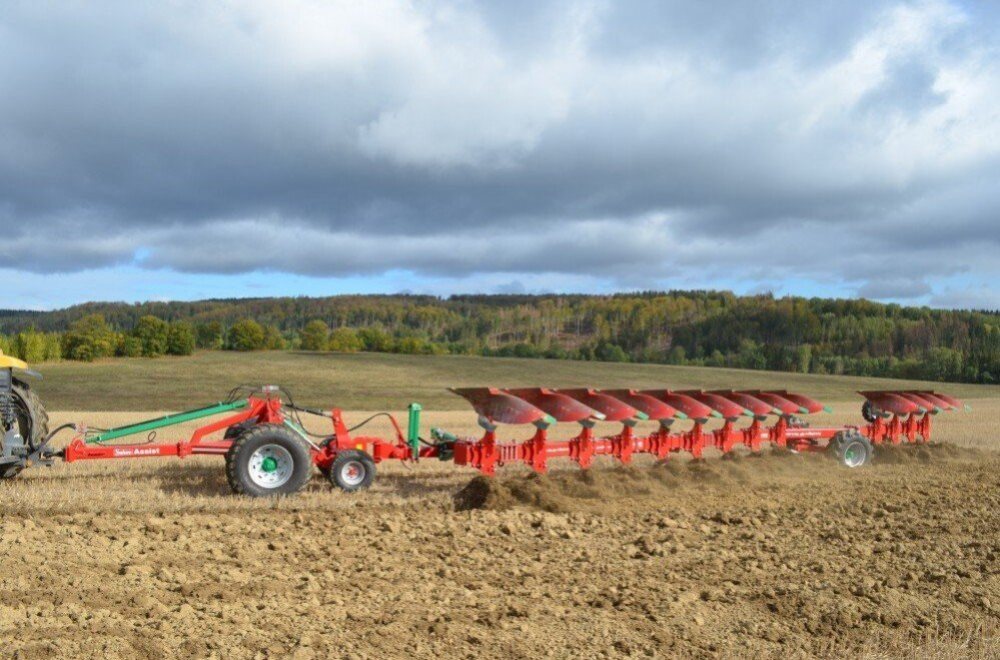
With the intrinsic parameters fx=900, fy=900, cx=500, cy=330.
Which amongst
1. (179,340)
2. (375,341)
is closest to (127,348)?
(179,340)


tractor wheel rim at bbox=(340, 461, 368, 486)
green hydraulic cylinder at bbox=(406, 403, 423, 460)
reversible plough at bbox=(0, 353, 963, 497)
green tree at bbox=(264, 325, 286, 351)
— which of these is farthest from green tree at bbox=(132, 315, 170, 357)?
tractor wheel rim at bbox=(340, 461, 368, 486)

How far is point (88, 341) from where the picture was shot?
4969cm

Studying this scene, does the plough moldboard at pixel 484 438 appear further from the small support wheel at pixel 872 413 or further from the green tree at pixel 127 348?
the green tree at pixel 127 348

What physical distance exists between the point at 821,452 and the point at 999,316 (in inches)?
2875

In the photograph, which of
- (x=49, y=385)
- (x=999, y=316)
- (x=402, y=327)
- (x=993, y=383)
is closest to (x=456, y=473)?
(x=49, y=385)

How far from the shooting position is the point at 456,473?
41.0ft

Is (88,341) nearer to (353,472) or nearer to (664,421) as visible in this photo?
(353,472)

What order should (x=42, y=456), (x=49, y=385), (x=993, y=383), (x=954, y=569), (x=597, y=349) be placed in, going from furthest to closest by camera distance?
1. (x=597, y=349)
2. (x=993, y=383)
3. (x=49, y=385)
4. (x=42, y=456)
5. (x=954, y=569)

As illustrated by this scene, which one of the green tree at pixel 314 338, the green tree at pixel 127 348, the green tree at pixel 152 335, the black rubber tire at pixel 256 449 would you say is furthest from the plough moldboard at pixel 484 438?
the green tree at pixel 314 338

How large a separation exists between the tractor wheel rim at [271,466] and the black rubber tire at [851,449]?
8.48m

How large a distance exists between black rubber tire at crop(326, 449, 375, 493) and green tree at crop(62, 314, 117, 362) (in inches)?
1723

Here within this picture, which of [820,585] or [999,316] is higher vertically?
[999,316]

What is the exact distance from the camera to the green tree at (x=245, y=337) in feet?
201

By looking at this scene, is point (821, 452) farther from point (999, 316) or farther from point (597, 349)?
point (999, 316)
